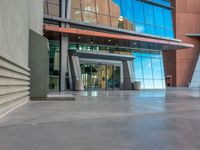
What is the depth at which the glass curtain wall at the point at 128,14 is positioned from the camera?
109 ft

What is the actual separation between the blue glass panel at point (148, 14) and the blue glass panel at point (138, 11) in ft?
2.85

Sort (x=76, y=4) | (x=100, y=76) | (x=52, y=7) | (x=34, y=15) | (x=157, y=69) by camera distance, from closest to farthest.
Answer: (x=34, y=15) → (x=52, y=7) → (x=76, y=4) → (x=100, y=76) → (x=157, y=69)

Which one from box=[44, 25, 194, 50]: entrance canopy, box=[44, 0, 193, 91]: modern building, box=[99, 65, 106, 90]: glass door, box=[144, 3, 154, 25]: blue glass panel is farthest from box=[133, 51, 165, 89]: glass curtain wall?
box=[99, 65, 106, 90]: glass door

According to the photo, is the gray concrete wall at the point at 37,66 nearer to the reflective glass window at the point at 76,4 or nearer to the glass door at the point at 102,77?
the reflective glass window at the point at 76,4

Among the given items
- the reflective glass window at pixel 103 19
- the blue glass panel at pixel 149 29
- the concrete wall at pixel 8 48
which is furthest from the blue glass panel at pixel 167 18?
the concrete wall at pixel 8 48

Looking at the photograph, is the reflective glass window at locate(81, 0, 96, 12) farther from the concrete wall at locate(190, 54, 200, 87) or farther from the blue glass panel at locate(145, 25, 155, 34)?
the concrete wall at locate(190, 54, 200, 87)

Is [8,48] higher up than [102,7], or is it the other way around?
[102,7]

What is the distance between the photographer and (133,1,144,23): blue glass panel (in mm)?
40875

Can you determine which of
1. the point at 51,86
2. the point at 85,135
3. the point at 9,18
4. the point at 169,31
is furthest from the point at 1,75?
the point at 169,31

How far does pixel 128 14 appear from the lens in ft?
129

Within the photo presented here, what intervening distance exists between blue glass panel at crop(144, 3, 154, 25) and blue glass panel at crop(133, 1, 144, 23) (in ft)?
2.85

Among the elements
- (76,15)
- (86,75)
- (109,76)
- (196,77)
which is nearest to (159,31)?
(109,76)

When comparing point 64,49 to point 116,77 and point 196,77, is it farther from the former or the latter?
point 196,77

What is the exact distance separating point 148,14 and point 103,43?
12.1 meters
